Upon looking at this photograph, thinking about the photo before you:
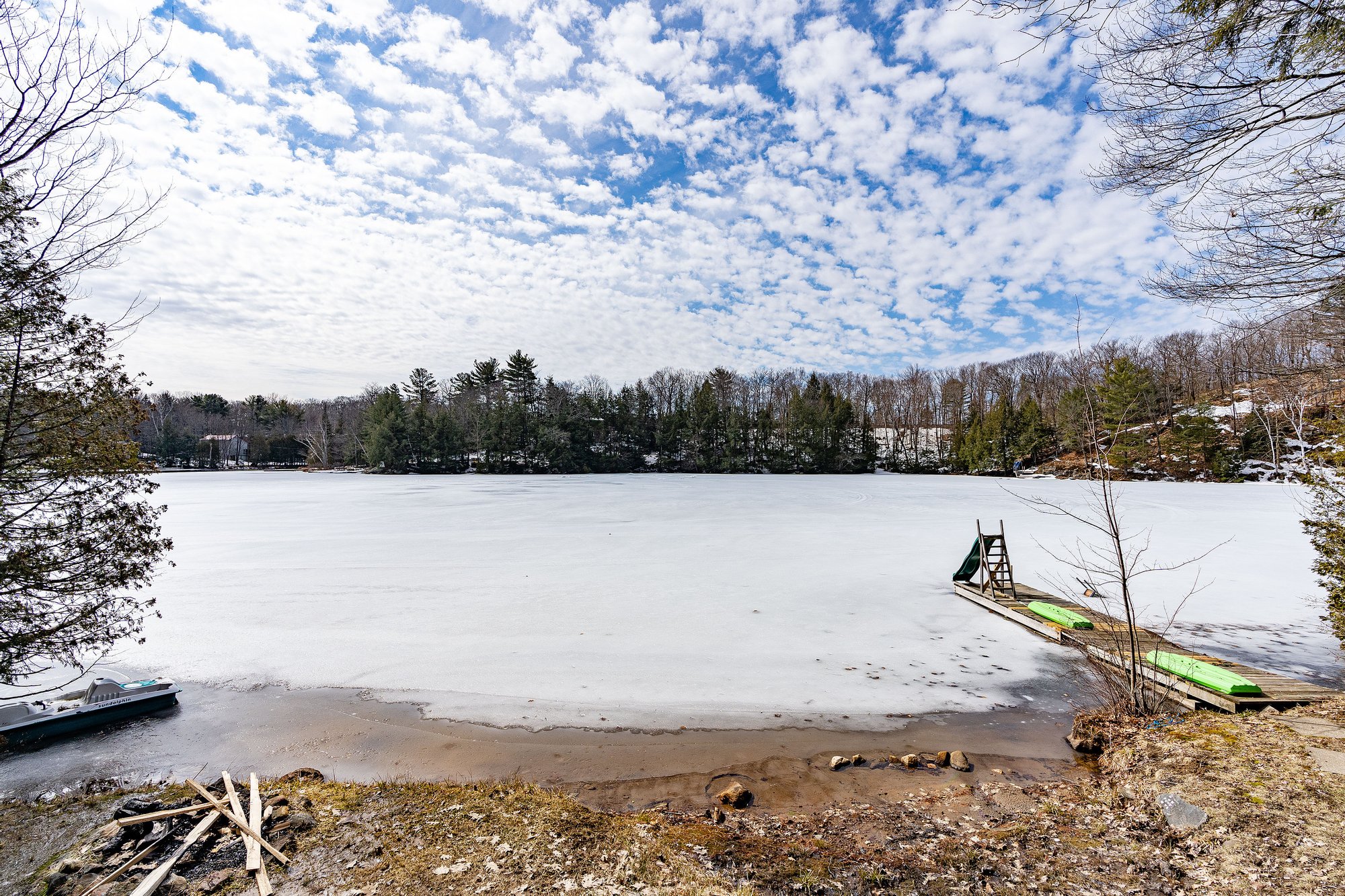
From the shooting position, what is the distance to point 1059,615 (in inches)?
307

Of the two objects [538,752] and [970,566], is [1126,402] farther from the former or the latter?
[538,752]

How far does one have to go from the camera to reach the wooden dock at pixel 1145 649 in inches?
201

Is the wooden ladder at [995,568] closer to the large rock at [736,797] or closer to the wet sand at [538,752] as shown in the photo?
the wet sand at [538,752]

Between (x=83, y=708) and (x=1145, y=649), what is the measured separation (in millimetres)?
11441

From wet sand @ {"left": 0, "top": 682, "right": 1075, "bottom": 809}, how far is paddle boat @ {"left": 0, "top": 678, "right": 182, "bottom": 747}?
13cm

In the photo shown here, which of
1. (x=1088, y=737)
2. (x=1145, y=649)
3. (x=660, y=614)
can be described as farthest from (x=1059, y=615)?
(x=660, y=614)

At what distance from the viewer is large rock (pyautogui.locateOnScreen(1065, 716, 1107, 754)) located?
15.8 ft

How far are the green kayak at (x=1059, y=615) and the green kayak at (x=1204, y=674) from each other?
4.10 feet

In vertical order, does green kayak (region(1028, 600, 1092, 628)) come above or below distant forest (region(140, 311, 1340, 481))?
below

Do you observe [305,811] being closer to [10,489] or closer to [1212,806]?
[10,489]

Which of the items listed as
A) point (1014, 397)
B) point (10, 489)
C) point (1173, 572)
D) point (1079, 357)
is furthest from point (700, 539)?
point (1014, 397)

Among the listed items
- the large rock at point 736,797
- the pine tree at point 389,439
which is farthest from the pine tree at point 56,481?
the pine tree at point 389,439

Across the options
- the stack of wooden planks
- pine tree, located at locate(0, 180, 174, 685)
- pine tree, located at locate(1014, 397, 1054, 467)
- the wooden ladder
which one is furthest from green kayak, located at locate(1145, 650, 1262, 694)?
pine tree, located at locate(1014, 397, 1054, 467)

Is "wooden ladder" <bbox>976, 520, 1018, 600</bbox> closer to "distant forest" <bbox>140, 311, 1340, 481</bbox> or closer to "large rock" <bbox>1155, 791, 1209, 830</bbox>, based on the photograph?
"large rock" <bbox>1155, 791, 1209, 830</bbox>
